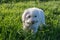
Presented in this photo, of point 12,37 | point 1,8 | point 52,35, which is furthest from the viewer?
point 1,8

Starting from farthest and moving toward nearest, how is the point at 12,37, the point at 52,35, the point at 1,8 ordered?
the point at 1,8 < the point at 52,35 < the point at 12,37

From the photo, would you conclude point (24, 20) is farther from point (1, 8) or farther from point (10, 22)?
point (1, 8)

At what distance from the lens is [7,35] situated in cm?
684

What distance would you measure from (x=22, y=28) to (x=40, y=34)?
0.58 m

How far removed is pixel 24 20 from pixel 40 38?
98 cm

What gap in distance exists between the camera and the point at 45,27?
283 inches

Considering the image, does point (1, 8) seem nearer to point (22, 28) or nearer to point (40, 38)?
point (22, 28)

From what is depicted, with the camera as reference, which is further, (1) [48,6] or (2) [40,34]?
(1) [48,6]

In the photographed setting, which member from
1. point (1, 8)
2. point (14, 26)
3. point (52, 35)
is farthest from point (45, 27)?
point (1, 8)

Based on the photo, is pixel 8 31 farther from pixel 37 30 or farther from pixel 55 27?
pixel 55 27

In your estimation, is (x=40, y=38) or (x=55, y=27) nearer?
(x=40, y=38)

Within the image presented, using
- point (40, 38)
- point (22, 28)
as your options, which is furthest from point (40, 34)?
point (22, 28)

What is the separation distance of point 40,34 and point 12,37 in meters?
0.64

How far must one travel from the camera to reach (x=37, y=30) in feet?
24.1
